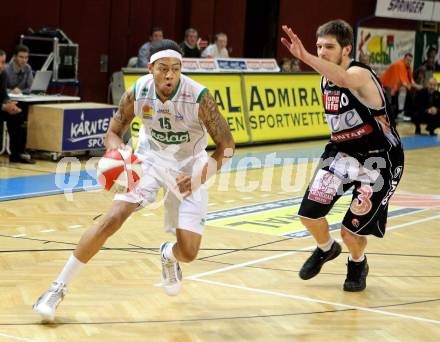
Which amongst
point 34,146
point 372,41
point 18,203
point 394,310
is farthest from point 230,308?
point 372,41

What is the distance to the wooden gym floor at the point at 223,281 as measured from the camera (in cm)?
574

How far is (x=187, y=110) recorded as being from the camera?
19.5 feet

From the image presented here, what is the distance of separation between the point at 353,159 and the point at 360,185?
211mm

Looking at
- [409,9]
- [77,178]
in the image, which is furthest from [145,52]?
[409,9]

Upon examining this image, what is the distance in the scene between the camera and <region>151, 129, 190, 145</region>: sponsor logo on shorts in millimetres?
6039

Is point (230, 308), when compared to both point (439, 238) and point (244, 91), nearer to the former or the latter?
point (439, 238)

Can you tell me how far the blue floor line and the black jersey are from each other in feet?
16.3

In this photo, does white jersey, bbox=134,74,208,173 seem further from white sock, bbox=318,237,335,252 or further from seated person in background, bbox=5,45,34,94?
seated person in background, bbox=5,45,34,94

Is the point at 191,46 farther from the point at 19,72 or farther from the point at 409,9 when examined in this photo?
the point at 409,9

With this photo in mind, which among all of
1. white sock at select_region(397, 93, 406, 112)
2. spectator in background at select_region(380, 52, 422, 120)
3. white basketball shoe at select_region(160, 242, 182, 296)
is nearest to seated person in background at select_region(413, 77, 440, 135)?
spectator in background at select_region(380, 52, 422, 120)

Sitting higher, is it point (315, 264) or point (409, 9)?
point (409, 9)

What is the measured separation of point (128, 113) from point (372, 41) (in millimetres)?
19424

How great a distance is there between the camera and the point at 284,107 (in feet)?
55.1

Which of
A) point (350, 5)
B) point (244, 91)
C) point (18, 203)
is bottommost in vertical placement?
point (18, 203)
